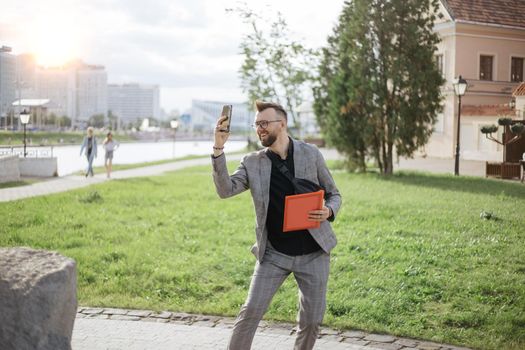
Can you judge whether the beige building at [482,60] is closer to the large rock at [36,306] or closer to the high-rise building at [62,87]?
the high-rise building at [62,87]

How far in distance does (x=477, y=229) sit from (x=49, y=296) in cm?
742

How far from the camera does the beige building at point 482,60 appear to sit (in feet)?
35.9

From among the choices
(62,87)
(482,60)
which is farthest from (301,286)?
(482,60)

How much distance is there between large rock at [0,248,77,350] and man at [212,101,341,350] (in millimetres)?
1018

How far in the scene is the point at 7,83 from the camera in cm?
905

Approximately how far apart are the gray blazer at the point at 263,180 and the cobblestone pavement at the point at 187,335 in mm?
1602

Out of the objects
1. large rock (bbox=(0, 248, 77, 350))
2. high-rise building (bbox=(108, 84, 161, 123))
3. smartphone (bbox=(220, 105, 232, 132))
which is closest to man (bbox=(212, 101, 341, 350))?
smartphone (bbox=(220, 105, 232, 132))

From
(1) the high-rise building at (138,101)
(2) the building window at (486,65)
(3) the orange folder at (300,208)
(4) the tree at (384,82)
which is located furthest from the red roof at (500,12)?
(1) the high-rise building at (138,101)

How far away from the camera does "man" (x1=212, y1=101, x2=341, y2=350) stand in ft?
13.7

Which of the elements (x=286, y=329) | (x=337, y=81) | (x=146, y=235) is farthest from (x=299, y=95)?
(x=286, y=329)

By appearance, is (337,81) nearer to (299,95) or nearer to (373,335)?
(299,95)

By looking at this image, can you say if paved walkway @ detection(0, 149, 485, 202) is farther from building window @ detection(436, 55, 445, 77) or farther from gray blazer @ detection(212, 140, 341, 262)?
gray blazer @ detection(212, 140, 341, 262)

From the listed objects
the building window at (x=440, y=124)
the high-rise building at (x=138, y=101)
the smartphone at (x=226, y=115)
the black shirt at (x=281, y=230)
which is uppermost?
the high-rise building at (x=138, y=101)

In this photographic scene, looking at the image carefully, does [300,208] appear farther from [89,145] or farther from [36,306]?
[89,145]
